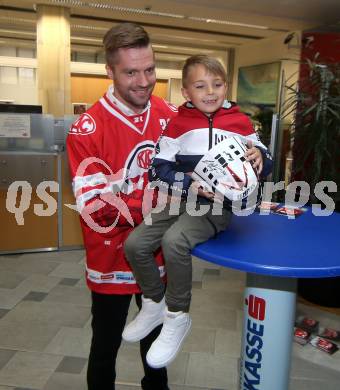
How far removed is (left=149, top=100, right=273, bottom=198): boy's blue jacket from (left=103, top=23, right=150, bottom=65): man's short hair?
9.9 inches

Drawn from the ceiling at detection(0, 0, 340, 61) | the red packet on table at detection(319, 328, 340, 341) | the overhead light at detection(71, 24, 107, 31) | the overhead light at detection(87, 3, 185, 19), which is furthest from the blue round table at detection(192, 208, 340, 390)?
the overhead light at detection(71, 24, 107, 31)

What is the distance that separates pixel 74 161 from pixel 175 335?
65 cm

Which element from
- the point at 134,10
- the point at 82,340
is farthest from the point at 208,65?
the point at 134,10

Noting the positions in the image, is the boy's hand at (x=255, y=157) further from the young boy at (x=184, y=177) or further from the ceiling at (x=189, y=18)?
the ceiling at (x=189, y=18)

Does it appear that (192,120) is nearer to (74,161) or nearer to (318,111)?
(74,161)

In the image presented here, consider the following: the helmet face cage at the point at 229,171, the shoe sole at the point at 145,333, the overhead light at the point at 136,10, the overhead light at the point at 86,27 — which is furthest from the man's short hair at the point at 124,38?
the overhead light at the point at 86,27

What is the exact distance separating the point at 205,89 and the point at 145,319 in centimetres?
80

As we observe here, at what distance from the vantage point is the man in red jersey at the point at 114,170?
1.38 metres

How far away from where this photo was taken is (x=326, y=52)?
7289 mm

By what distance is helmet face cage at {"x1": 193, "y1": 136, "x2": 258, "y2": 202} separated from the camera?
126cm

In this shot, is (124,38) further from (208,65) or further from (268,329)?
(268,329)

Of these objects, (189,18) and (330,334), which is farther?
(189,18)

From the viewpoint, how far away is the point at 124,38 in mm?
1355

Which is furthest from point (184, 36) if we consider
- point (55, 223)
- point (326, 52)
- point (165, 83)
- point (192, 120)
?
point (192, 120)
